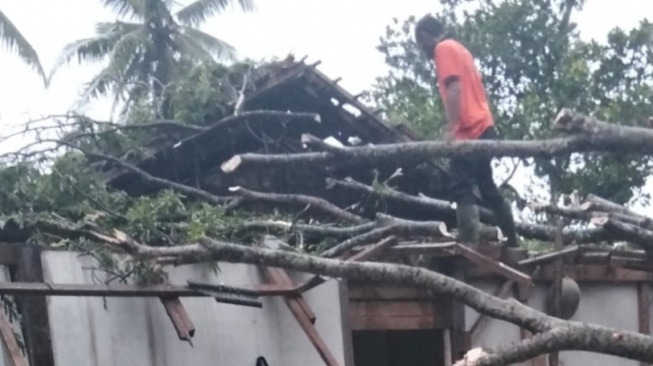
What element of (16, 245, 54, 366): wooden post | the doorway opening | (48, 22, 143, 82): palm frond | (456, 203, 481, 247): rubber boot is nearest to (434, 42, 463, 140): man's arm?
(456, 203, 481, 247): rubber boot

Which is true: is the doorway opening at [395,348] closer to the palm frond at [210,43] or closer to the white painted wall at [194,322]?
the white painted wall at [194,322]

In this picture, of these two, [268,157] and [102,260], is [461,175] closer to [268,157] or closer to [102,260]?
[268,157]

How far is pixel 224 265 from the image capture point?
640 cm

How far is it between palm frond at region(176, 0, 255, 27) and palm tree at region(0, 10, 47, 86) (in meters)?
4.83

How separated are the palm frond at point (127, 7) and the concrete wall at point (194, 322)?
18678 mm

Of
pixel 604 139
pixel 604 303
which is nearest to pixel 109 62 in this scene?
pixel 604 303

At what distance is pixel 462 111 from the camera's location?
7.11 m

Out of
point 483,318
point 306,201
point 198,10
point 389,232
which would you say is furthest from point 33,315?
point 198,10

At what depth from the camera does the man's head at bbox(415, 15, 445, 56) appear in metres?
7.24

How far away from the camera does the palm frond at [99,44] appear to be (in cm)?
2441

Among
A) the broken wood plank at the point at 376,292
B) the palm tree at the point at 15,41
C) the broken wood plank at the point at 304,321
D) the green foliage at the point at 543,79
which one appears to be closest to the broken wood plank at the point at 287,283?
the broken wood plank at the point at 304,321

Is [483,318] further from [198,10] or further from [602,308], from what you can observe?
[198,10]

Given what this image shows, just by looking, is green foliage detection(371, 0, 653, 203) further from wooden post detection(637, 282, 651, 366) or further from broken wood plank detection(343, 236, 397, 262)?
broken wood plank detection(343, 236, 397, 262)

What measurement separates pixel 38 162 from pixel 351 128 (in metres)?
3.37
